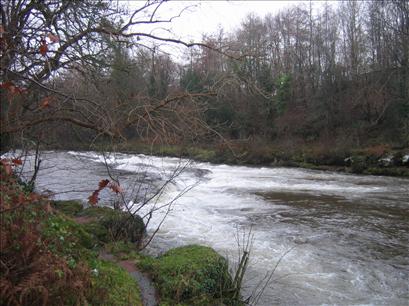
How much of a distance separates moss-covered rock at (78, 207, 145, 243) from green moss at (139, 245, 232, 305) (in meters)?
1.50

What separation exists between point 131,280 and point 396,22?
33.5 meters

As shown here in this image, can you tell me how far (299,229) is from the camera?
9.78m

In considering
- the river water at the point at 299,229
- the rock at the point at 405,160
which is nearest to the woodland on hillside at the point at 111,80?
the river water at the point at 299,229

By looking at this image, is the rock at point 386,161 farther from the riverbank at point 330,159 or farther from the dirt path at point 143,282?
the dirt path at point 143,282

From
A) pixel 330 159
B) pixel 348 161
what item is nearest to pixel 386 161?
pixel 348 161

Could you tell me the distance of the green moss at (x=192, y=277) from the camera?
4.51m

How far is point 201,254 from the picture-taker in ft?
17.4

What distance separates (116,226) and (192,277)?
2669 millimetres

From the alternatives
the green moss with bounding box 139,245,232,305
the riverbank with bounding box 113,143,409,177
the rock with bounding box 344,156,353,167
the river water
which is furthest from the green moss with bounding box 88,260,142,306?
the rock with bounding box 344,156,353,167

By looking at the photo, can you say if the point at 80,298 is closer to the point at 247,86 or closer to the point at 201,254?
the point at 201,254

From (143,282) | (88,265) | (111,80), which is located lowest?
(143,282)

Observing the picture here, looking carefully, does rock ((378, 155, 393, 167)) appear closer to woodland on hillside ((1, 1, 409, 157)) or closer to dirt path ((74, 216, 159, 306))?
woodland on hillside ((1, 1, 409, 157))

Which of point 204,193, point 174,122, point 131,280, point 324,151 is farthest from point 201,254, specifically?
point 324,151

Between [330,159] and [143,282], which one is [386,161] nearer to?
[330,159]
